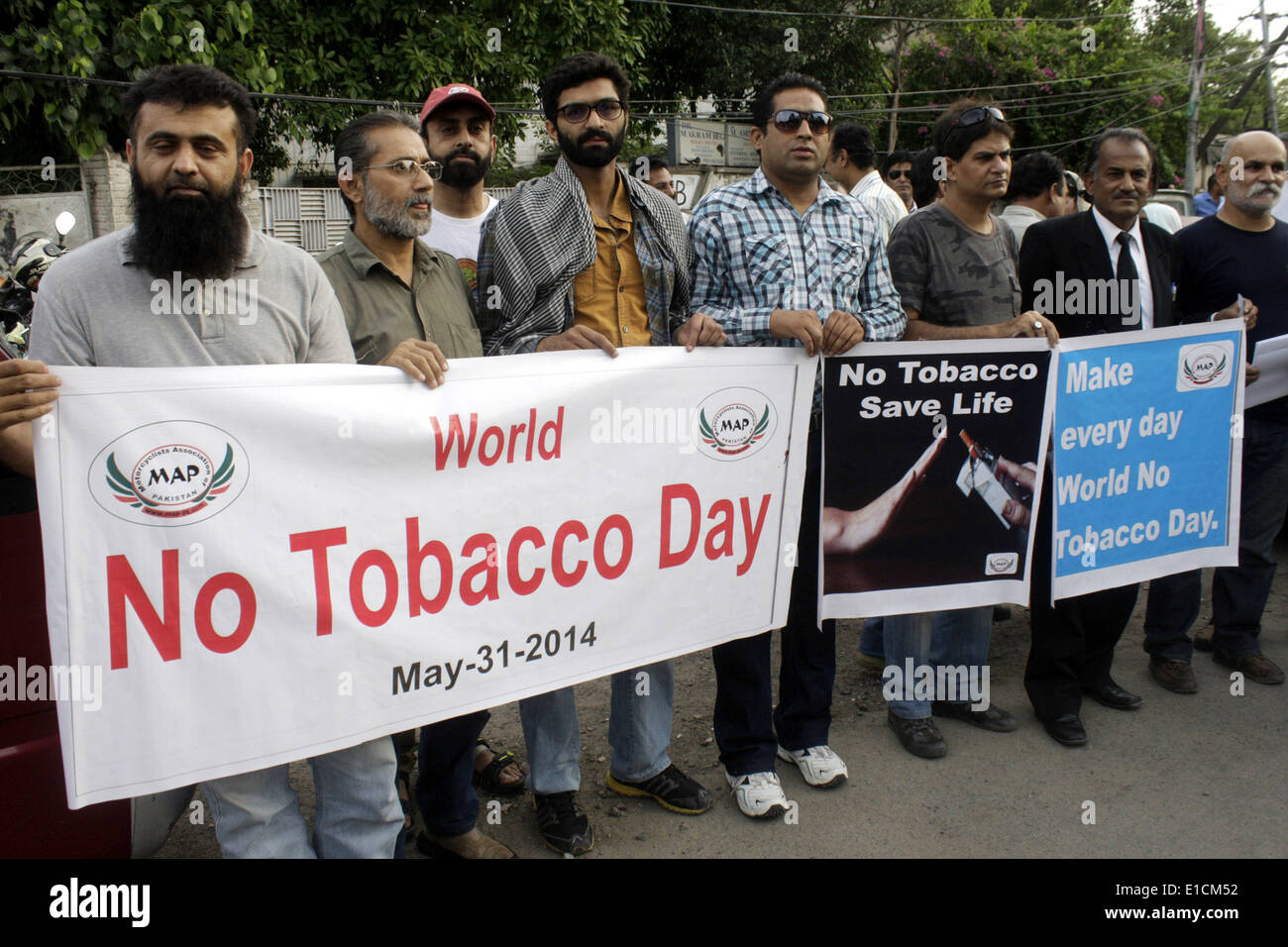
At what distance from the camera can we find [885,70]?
28719 mm

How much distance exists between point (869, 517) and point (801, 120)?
4.42ft

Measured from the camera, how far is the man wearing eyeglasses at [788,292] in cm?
334

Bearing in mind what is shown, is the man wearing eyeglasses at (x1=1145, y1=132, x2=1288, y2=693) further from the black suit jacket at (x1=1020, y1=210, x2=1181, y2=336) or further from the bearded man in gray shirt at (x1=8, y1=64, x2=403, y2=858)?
the bearded man in gray shirt at (x1=8, y1=64, x2=403, y2=858)

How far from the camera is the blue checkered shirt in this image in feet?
11.0

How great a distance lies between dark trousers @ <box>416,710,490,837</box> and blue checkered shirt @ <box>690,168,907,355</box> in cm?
150

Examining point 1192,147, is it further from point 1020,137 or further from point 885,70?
point 885,70

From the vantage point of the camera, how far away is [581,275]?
3.23 meters

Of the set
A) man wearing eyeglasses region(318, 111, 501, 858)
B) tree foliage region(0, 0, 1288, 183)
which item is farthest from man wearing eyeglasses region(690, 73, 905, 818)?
tree foliage region(0, 0, 1288, 183)

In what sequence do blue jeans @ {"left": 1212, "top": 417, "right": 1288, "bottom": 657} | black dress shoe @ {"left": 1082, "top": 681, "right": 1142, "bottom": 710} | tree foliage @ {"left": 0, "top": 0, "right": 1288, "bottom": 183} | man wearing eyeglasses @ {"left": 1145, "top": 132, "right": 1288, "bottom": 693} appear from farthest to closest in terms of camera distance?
tree foliage @ {"left": 0, "top": 0, "right": 1288, "bottom": 183}
blue jeans @ {"left": 1212, "top": 417, "right": 1288, "bottom": 657}
man wearing eyeglasses @ {"left": 1145, "top": 132, "right": 1288, "bottom": 693}
black dress shoe @ {"left": 1082, "top": 681, "right": 1142, "bottom": 710}

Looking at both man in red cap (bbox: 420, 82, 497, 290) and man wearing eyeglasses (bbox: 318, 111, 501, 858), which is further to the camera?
man in red cap (bbox: 420, 82, 497, 290)

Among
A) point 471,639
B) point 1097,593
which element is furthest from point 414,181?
point 1097,593

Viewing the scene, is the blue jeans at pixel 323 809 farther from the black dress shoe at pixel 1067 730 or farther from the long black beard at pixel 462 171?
the black dress shoe at pixel 1067 730

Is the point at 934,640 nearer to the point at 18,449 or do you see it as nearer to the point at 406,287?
the point at 406,287

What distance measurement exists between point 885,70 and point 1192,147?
324 inches
